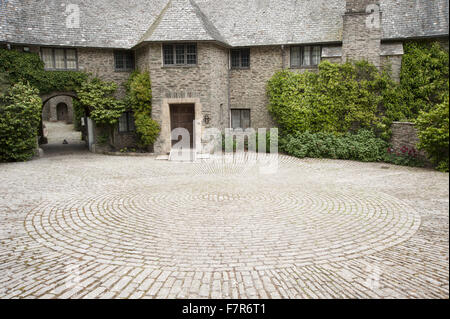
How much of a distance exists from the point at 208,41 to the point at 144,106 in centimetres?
485

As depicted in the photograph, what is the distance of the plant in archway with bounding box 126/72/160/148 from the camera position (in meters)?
18.2

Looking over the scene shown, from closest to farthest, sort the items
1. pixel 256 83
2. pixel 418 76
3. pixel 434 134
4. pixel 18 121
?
1. pixel 434 134
2. pixel 18 121
3. pixel 418 76
4. pixel 256 83

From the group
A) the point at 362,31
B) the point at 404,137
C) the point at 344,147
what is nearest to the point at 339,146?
the point at 344,147

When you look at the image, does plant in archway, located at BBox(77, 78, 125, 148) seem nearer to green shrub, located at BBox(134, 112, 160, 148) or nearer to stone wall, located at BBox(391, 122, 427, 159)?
green shrub, located at BBox(134, 112, 160, 148)

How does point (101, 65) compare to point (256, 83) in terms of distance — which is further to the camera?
point (256, 83)

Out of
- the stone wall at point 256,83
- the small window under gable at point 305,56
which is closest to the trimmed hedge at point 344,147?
the stone wall at point 256,83

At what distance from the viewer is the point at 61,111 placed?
45031 millimetres

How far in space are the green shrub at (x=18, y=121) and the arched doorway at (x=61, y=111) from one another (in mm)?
29836

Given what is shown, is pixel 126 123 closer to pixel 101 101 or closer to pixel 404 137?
pixel 101 101

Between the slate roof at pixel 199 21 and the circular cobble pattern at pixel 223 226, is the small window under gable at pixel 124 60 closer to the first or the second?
the slate roof at pixel 199 21

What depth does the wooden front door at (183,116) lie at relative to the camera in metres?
18.8

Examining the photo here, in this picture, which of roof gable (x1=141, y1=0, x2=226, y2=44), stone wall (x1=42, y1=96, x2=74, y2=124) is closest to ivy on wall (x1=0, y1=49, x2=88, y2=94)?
roof gable (x1=141, y1=0, x2=226, y2=44)
